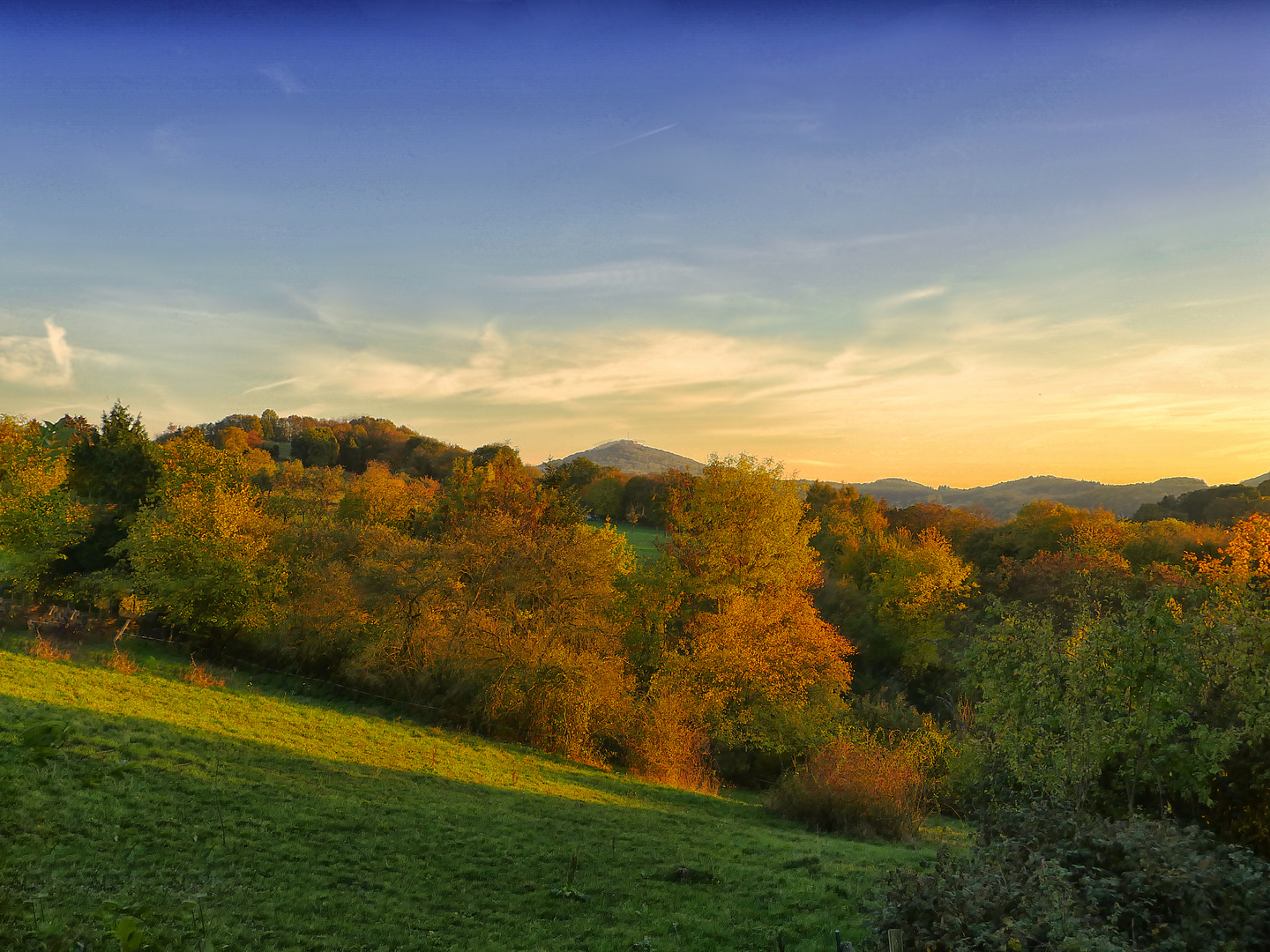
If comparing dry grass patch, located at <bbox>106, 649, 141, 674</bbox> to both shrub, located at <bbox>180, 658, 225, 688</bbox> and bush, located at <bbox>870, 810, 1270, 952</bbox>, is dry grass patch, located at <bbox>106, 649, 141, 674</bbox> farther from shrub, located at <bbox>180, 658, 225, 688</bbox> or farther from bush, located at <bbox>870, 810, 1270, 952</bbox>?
bush, located at <bbox>870, 810, 1270, 952</bbox>

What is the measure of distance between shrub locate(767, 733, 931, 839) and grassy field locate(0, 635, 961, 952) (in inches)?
46.0

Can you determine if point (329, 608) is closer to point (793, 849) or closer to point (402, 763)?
point (402, 763)

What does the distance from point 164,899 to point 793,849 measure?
11599 mm

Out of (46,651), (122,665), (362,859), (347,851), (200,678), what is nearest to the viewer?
(362,859)

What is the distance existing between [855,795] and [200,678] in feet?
73.7

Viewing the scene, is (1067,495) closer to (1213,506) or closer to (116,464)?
(1213,506)

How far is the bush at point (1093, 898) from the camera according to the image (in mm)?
6422

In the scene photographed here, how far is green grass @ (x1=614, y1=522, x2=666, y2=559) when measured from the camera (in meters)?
66.7

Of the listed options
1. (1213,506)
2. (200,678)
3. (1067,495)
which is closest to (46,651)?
(200,678)

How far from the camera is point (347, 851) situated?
38.5 feet

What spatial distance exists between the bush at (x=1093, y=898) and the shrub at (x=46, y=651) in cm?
2656

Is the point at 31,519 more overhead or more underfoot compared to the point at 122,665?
more overhead

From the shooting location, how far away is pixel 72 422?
70.1 metres

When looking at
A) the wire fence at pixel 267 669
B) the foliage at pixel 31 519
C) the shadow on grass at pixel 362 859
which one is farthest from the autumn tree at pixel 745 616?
the foliage at pixel 31 519
